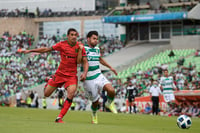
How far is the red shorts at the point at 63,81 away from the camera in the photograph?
1392cm

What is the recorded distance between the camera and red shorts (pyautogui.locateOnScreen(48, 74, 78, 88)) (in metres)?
13.9

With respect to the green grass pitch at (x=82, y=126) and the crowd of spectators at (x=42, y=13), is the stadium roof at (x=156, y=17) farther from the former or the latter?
the green grass pitch at (x=82, y=126)

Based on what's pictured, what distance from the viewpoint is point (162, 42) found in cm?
5125

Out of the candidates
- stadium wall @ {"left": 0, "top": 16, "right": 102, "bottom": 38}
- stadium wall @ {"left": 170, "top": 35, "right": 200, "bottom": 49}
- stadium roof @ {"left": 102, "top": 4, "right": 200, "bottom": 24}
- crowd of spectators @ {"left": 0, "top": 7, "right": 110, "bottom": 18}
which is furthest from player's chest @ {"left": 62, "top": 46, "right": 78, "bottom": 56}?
stadium wall @ {"left": 0, "top": 16, "right": 102, "bottom": 38}

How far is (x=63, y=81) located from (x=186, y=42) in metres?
33.4

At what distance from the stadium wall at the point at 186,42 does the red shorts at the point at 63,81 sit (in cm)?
3280

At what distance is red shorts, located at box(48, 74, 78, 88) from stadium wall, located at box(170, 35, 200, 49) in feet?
108

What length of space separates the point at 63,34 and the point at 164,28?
11.2 m

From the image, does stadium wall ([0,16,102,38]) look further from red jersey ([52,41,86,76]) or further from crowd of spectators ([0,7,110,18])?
red jersey ([52,41,86,76])

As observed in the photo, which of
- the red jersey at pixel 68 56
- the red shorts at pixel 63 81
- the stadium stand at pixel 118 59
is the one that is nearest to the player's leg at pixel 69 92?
the red shorts at pixel 63 81

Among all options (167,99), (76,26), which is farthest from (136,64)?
(167,99)

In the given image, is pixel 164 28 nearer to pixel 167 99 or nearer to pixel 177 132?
pixel 167 99

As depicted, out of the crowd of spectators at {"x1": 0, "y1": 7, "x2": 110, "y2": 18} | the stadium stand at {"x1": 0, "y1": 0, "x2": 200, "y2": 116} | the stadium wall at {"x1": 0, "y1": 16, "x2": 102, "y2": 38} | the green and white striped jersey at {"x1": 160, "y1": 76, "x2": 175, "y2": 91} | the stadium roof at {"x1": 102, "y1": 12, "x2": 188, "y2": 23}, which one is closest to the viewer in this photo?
the green and white striped jersey at {"x1": 160, "y1": 76, "x2": 175, "y2": 91}

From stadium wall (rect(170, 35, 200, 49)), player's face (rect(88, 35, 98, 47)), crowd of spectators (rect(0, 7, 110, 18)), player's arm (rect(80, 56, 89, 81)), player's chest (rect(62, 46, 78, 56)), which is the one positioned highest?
crowd of spectators (rect(0, 7, 110, 18))
